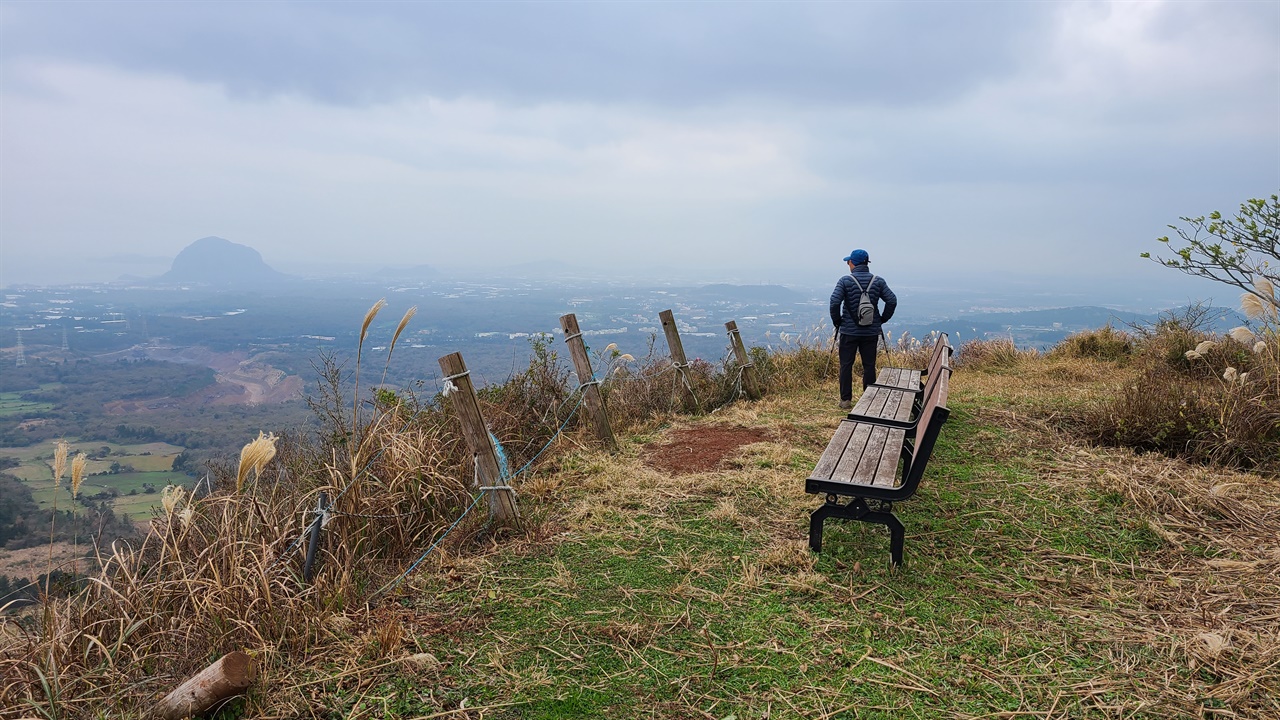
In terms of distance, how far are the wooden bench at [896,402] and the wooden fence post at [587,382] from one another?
2.17m

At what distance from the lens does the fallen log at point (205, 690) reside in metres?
2.28

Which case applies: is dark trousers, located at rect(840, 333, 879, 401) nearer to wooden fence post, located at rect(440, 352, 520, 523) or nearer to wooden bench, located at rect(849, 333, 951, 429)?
wooden bench, located at rect(849, 333, 951, 429)

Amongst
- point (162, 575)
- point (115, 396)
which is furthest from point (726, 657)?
point (115, 396)

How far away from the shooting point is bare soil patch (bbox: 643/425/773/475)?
5.52 meters

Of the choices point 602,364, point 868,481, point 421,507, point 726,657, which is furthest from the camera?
point 602,364

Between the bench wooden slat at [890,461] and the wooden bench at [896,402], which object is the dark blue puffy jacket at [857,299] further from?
the bench wooden slat at [890,461]

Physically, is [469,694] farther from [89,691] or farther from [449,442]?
[449,442]

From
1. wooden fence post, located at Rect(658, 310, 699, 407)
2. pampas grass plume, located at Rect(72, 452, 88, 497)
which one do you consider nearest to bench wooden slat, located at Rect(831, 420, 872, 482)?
wooden fence post, located at Rect(658, 310, 699, 407)

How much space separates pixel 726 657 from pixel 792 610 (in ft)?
1.69

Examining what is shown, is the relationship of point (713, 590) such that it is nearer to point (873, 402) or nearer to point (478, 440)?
point (478, 440)

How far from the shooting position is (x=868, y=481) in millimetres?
3479

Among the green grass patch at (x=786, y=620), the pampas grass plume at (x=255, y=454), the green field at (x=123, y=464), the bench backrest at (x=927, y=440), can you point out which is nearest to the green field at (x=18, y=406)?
the green field at (x=123, y=464)

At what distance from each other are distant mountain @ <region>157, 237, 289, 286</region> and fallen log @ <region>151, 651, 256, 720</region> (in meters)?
202

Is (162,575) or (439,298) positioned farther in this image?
(439,298)
